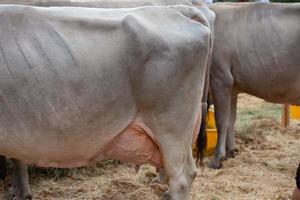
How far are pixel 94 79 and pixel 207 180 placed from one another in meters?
2.27

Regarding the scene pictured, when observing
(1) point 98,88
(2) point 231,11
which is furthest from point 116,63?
(2) point 231,11

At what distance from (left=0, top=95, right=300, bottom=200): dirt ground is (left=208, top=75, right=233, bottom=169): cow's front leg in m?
0.12

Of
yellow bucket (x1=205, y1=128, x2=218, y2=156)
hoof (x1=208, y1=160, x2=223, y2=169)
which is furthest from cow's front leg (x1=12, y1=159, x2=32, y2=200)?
yellow bucket (x1=205, y1=128, x2=218, y2=156)

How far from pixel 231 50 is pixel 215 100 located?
0.53 metres

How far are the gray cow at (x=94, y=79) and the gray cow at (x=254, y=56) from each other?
7.12 feet

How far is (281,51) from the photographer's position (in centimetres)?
518

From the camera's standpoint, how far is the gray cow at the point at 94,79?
2.96 m

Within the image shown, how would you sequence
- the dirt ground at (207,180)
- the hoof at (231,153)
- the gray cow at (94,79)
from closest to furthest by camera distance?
1. the gray cow at (94,79)
2. the dirt ground at (207,180)
3. the hoof at (231,153)

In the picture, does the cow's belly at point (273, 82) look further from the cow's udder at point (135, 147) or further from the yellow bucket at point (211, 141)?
the cow's udder at point (135, 147)

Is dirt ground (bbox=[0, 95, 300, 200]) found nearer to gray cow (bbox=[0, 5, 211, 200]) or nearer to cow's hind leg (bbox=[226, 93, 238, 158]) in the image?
cow's hind leg (bbox=[226, 93, 238, 158])

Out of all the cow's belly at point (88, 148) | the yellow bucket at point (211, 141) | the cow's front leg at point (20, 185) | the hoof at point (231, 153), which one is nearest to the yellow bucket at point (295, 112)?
the hoof at point (231, 153)

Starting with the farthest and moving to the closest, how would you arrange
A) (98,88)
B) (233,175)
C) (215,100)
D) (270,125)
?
1. (270,125)
2. (215,100)
3. (233,175)
4. (98,88)

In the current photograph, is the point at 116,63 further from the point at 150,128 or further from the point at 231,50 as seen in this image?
the point at 231,50

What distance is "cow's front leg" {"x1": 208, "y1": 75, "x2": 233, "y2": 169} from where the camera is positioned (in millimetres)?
5398
